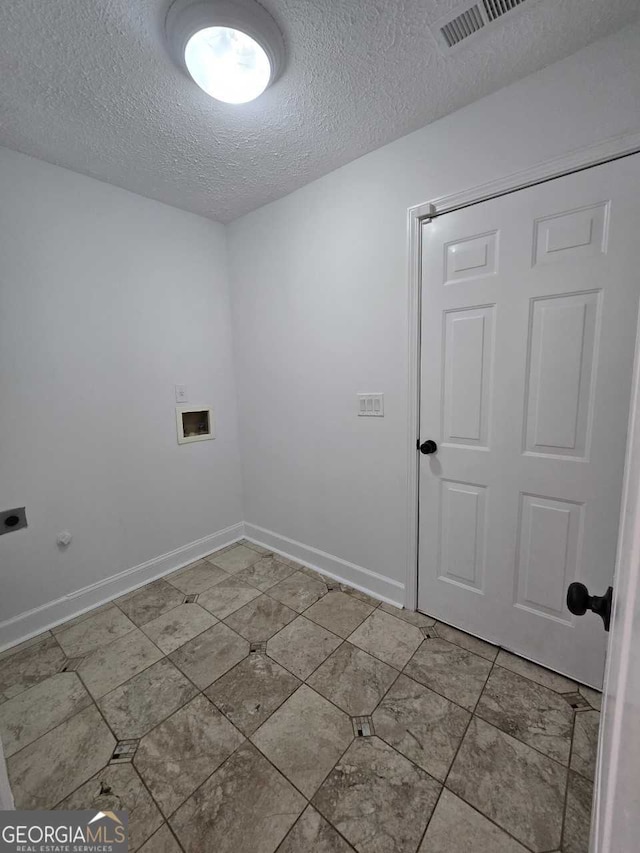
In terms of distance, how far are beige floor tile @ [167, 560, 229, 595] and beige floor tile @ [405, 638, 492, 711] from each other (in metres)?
1.37

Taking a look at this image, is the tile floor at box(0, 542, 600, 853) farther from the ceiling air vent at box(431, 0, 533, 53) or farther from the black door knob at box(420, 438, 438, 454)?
the ceiling air vent at box(431, 0, 533, 53)

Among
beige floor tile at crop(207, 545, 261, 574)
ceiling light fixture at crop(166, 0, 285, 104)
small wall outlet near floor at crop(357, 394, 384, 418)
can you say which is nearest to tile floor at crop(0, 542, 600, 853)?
beige floor tile at crop(207, 545, 261, 574)

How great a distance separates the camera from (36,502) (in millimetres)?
1836

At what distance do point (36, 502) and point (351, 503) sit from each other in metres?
1.81

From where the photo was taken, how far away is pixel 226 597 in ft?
6.88

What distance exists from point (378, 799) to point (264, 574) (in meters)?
1.40

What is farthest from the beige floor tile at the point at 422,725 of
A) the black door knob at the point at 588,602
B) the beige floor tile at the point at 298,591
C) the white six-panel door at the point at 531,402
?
the black door knob at the point at 588,602

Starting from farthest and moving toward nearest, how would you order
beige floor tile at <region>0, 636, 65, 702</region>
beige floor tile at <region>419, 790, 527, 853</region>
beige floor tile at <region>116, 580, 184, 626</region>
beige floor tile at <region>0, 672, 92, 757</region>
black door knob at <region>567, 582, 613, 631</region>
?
beige floor tile at <region>116, 580, 184, 626</region>
beige floor tile at <region>0, 636, 65, 702</region>
beige floor tile at <region>0, 672, 92, 757</region>
beige floor tile at <region>419, 790, 527, 853</region>
black door knob at <region>567, 582, 613, 631</region>

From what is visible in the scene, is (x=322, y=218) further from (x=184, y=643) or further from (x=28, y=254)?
(x=184, y=643)

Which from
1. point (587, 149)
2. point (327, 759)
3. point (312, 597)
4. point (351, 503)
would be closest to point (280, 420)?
point (351, 503)

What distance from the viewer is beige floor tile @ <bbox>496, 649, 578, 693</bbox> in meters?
1.42

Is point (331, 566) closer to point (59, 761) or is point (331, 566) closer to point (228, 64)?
point (59, 761)

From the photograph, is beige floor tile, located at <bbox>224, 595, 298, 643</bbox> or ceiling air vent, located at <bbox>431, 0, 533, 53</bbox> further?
beige floor tile, located at <bbox>224, 595, 298, 643</bbox>

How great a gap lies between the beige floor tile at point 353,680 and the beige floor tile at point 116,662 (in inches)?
33.3
